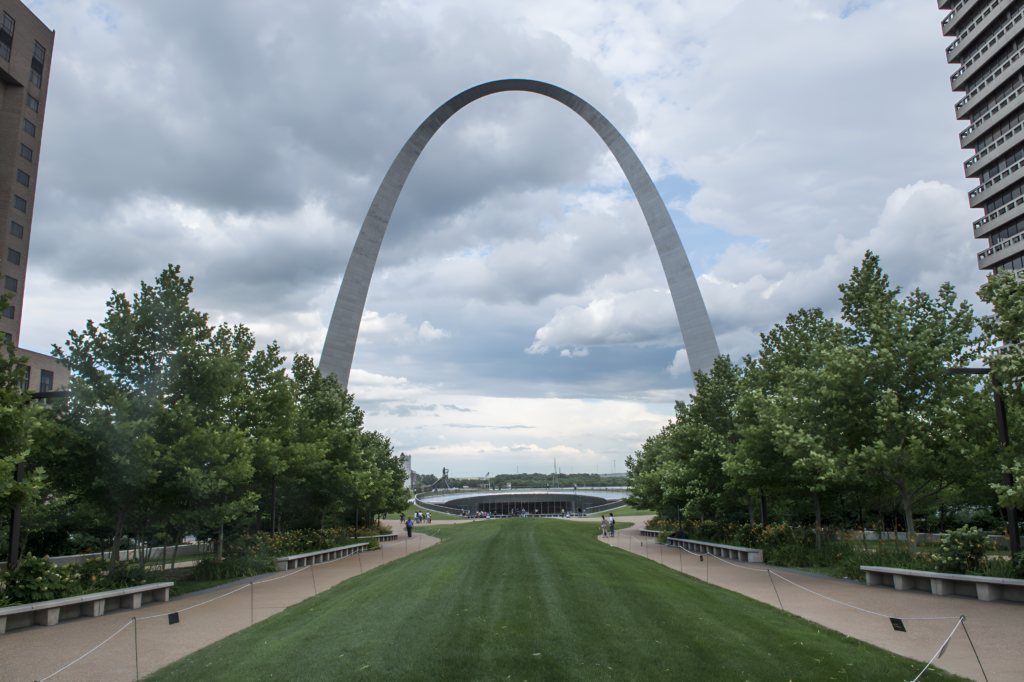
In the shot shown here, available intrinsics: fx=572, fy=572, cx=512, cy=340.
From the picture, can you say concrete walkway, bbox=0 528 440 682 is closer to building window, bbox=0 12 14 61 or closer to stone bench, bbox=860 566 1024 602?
stone bench, bbox=860 566 1024 602

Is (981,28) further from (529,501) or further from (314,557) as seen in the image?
(529,501)

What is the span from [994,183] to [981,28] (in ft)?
48.9

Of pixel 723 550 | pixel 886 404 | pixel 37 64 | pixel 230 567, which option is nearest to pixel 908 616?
pixel 886 404

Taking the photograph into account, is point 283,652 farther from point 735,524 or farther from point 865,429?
point 735,524

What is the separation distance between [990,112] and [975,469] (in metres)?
57.4

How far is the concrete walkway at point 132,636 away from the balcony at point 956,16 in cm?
7529

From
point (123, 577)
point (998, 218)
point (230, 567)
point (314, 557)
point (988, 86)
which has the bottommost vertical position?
point (314, 557)

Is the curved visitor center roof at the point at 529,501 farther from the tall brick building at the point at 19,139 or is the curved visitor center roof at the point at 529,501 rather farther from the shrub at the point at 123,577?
the shrub at the point at 123,577

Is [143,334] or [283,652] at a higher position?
[143,334]

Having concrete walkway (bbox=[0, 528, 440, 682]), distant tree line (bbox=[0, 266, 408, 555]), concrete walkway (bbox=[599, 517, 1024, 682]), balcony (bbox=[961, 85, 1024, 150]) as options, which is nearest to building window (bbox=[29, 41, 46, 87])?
distant tree line (bbox=[0, 266, 408, 555])

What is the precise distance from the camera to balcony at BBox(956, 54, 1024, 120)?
5200 cm

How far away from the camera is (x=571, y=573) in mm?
17062

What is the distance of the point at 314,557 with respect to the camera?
85.4ft

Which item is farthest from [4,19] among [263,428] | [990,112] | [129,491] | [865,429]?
[990,112]
